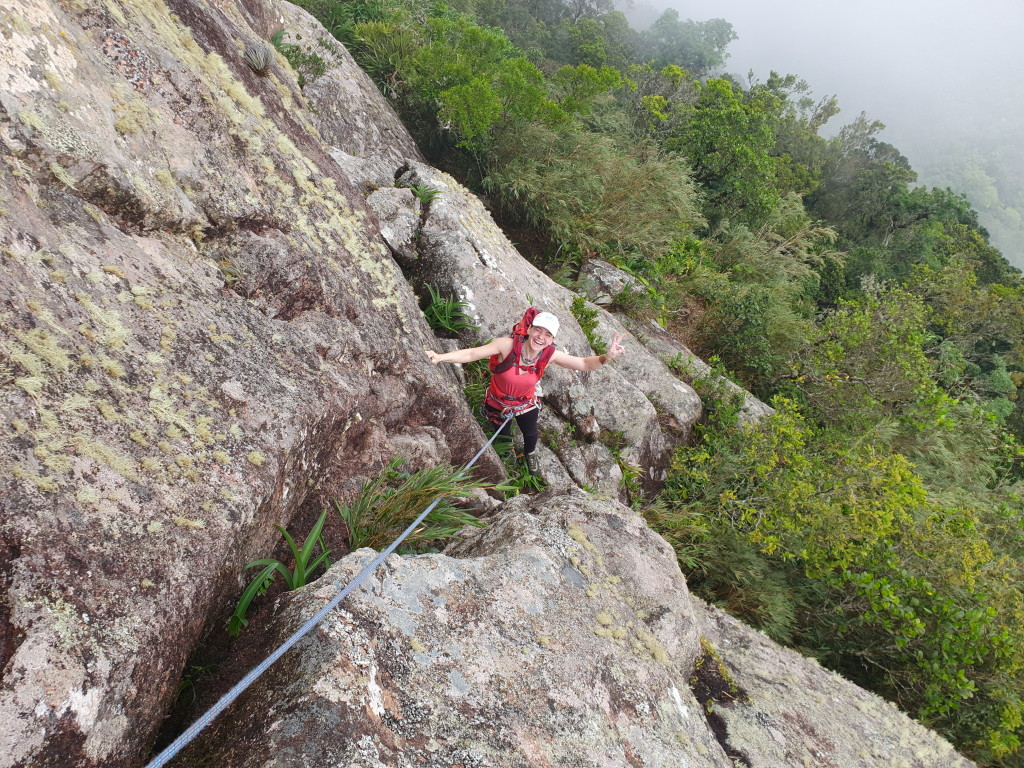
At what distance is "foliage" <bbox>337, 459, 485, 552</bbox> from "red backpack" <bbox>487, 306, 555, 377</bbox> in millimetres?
1410

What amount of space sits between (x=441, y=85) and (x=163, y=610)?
1029 centimetres

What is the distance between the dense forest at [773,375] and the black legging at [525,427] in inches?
77.8

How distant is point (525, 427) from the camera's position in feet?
19.4

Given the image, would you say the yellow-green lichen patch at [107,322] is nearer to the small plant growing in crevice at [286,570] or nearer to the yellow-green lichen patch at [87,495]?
the yellow-green lichen patch at [87,495]

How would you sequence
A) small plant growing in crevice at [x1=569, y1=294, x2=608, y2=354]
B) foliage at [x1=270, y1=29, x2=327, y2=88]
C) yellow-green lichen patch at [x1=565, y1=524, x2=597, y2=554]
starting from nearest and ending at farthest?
yellow-green lichen patch at [x1=565, y1=524, x2=597, y2=554], foliage at [x1=270, y1=29, x2=327, y2=88], small plant growing in crevice at [x1=569, y1=294, x2=608, y2=354]

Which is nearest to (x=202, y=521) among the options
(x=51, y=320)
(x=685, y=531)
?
(x=51, y=320)

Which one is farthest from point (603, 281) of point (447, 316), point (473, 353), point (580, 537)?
point (580, 537)

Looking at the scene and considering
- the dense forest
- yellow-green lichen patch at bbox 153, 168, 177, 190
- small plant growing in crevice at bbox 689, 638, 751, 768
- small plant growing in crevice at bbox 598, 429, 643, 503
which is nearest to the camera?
small plant growing in crevice at bbox 689, 638, 751, 768

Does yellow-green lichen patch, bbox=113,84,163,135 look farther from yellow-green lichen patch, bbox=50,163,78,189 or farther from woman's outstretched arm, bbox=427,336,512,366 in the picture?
woman's outstretched arm, bbox=427,336,512,366

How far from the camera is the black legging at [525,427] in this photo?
581cm

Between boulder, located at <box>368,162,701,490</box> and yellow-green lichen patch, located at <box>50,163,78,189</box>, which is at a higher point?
boulder, located at <box>368,162,701,490</box>

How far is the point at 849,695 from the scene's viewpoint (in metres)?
3.76

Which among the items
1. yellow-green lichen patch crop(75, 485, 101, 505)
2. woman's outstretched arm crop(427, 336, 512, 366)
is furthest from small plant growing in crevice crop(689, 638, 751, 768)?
yellow-green lichen patch crop(75, 485, 101, 505)

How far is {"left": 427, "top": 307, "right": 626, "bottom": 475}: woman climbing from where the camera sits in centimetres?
491
